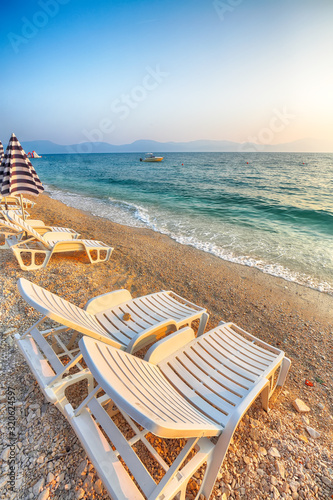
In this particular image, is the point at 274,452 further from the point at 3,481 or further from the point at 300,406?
the point at 3,481

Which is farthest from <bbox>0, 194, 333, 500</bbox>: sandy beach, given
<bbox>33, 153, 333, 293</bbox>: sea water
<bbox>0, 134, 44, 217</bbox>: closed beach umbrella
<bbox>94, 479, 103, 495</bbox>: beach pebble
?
<bbox>0, 134, 44, 217</bbox>: closed beach umbrella

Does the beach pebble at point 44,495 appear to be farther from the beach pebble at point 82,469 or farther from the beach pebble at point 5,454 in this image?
the beach pebble at point 5,454

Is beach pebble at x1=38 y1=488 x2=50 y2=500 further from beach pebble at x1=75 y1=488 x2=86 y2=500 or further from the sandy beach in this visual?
beach pebble at x1=75 y1=488 x2=86 y2=500

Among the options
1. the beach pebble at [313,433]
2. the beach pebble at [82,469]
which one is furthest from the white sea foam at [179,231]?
the beach pebble at [82,469]

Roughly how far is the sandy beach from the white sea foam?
1.38 feet

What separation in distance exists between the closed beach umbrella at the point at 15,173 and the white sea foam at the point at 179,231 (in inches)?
195

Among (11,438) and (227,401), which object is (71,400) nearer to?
(11,438)

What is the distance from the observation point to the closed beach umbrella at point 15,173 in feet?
17.5

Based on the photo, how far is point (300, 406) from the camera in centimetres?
285

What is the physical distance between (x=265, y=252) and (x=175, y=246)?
307 centimetres

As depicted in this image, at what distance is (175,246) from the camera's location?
7988 millimetres

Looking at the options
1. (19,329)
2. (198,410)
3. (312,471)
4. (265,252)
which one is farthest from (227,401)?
(265,252)

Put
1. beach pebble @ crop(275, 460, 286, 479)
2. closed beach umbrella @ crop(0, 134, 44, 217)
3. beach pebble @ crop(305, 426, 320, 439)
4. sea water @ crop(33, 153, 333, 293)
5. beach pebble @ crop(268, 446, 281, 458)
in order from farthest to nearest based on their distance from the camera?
sea water @ crop(33, 153, 333, 293), closed beach umbrella @ crop(0, 134, 44, 217), beach pebble @ crop(305, 426, 320, 439), beach pebble @ crop(268, 446, 281, 458), beach pebble @ crop(275, 460, 286, 479)

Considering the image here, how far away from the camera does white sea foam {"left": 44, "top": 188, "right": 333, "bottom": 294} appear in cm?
650
